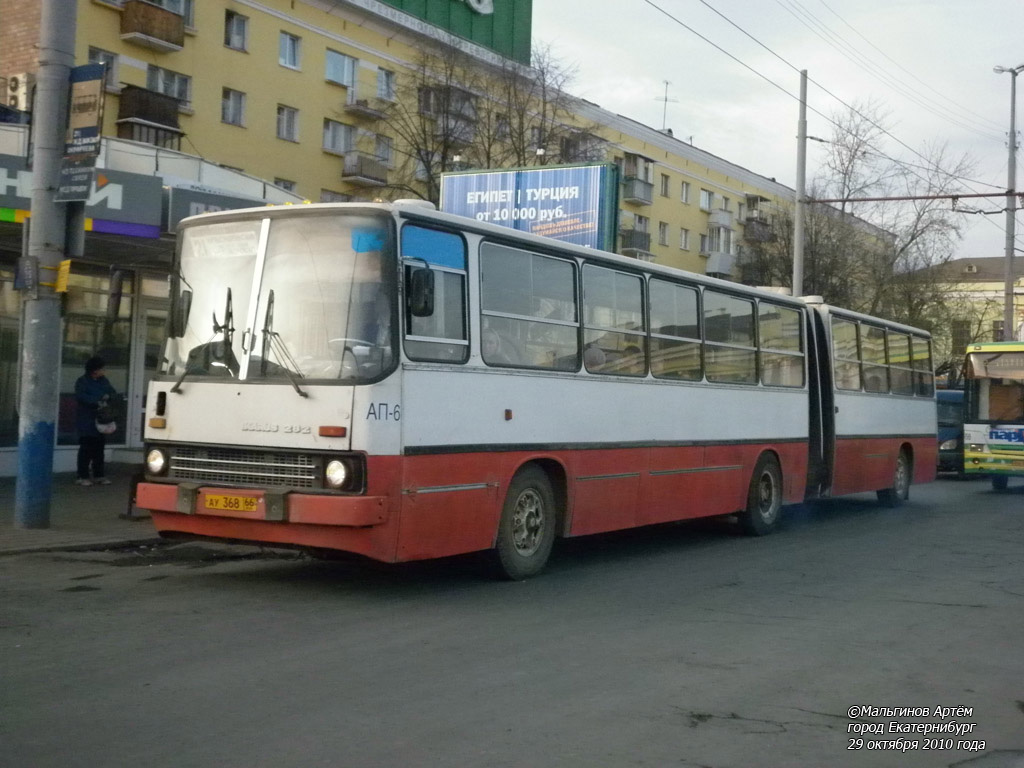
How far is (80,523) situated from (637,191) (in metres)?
46.6

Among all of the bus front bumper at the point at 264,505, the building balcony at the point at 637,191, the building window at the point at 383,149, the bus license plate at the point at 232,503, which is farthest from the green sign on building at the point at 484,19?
the bus license plate at the point at 232,503

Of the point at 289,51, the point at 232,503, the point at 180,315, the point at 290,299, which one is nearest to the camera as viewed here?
the point at 232,503

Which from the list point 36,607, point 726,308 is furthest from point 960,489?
point 36,607

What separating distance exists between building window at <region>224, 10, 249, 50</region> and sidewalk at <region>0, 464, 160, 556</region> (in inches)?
895

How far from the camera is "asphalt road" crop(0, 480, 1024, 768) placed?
16.9 ft

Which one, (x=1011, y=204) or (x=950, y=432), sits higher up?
(x=1011, y=204)

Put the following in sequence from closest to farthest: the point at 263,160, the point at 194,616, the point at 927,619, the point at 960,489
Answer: the point at 194,616 → the point at 927,619 → the point at 960,489 → the point at 263,160

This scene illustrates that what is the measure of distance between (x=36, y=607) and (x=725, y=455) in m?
7.74

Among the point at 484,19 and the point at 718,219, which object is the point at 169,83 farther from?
the point at 718,219

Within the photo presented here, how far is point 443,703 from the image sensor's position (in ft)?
19.1

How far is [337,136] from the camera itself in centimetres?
4050

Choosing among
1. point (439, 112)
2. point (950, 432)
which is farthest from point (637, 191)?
point (950, 432)

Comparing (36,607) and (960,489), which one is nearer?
(36,607)

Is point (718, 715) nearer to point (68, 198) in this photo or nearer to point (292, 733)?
point (292, 733)
